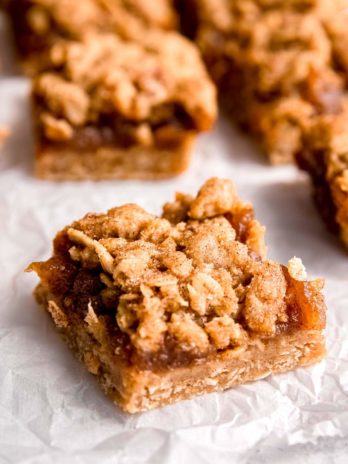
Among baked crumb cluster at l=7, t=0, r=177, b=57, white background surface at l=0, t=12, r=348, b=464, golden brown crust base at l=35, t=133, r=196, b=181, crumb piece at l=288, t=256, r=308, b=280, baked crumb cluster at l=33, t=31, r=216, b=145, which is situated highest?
baked crumb cluster at l=7, t=0, r=177, b=57

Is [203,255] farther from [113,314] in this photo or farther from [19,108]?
[19,108]

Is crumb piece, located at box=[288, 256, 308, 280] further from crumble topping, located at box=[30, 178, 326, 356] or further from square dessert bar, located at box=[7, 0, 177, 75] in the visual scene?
square dessert bar, located at box=[7, 0, 177, 75]

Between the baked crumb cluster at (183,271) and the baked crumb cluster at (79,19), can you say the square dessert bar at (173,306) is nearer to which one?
the baked crumb cluster at (183,271)

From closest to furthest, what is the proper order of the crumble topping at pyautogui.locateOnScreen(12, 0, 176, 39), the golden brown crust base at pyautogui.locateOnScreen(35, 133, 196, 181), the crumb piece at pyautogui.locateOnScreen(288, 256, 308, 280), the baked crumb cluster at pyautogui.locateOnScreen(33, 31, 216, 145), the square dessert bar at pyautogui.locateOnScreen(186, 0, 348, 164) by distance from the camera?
the crumb piece at pyautogui.locateOnScreen(288, 256, 308, 280) → the baked crumb cluster at pyautogui.locateOnScreen(33, 31, 216, 145) → the golden brown crust base at pyautogui.locateOnScreen(35, 133, 196, 181) → the square dessert bar at pyautogui.locateOnScreen(186, 0, 348, 164) → the crumble topping at pyautogui.locateOnScreen(12, 0, 176, 39)

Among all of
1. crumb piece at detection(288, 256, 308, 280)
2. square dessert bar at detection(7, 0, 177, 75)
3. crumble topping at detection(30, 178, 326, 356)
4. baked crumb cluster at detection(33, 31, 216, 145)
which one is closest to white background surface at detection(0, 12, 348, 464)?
crumble topping at detection(30, 178, 326, 356)

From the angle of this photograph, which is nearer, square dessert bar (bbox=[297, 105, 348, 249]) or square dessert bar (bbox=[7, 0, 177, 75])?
square dessert bar (bbox=[297, 105, 348, 249])

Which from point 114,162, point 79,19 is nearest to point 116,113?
point 114,162

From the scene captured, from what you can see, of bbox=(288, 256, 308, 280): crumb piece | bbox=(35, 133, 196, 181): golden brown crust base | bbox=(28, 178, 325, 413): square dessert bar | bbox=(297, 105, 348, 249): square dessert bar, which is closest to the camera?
bbox=(28, 178, 325, 413): square dessert bar
